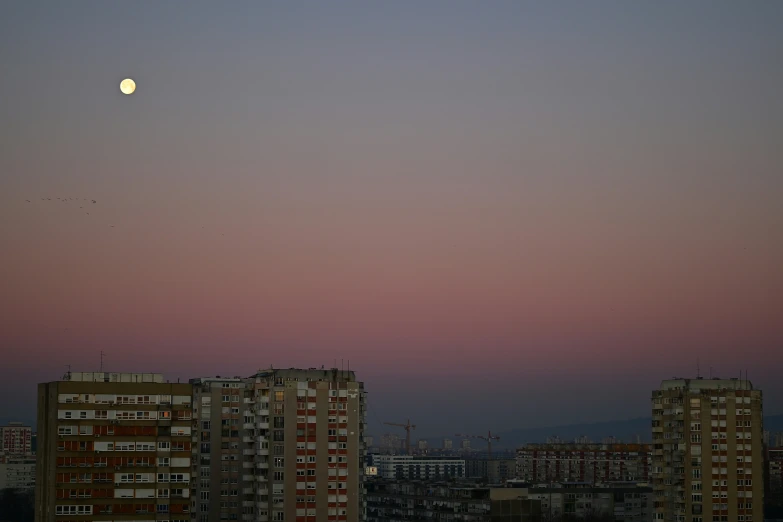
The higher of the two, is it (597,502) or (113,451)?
(113,451)

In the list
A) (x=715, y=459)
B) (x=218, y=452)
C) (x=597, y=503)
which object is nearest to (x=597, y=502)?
(x=597, y=503)

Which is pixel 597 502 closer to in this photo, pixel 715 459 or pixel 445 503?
pixel 445 503

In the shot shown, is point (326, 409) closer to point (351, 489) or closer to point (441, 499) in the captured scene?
point (351, 489)

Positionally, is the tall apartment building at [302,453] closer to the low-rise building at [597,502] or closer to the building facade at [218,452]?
the building facade at [218,452]

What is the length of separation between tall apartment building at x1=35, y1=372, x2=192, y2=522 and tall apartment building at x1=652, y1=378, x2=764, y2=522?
45.4 meters

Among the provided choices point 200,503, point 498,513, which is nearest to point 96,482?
point 200,503

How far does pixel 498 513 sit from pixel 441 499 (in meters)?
Answer: 11.5

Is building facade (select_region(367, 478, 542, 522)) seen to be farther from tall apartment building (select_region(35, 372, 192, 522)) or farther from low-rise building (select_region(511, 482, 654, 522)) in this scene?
tall apartment building (select_region(35, 372, 192, 522))

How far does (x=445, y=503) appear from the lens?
141 meters

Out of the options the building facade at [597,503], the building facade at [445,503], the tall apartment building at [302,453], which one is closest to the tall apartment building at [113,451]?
the tall apartment building at [302,453]

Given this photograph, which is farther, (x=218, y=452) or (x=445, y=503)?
(x=445, y=503)

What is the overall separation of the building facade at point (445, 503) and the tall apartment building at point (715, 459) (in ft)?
89.2

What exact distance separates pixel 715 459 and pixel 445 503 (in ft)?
138

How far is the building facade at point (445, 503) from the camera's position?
436 feet
